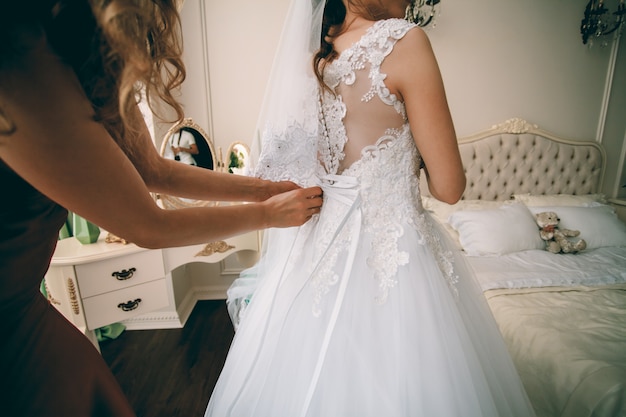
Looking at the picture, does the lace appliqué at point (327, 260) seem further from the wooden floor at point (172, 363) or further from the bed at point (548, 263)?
the wooden floor at point (172, 363)

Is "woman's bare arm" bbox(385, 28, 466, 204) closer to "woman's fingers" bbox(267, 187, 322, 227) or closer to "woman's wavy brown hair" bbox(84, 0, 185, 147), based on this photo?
"woman's fingers" bbox(267, 187, 322, 227)

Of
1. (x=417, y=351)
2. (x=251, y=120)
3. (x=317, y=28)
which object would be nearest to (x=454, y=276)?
(x=417, y=351)

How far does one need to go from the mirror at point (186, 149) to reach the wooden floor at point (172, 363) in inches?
40.4

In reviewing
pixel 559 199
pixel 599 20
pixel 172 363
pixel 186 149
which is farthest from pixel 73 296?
pixel 599 20

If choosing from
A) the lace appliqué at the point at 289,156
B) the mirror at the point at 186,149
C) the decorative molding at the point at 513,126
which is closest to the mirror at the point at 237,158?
the mirror at the point at 186,149

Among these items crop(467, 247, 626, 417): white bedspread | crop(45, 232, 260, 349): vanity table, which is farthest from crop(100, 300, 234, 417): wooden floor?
crop(467, 247, 626, 417): white bedspread

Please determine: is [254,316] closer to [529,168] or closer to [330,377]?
[330,377]

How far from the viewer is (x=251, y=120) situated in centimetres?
261

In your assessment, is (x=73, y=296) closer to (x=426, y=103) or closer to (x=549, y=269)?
(x=426, y=103)

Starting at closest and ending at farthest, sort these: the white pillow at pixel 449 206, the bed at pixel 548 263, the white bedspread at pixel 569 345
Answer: the white bedspread at pixel 569 345, the bed at pixel 548 263, the white pillow at pixel 449 206

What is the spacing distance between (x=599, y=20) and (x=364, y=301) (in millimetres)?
3657

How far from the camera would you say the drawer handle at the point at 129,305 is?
Answer: 179 cm

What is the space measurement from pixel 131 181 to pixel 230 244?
6.27ft

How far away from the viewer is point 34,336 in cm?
50
